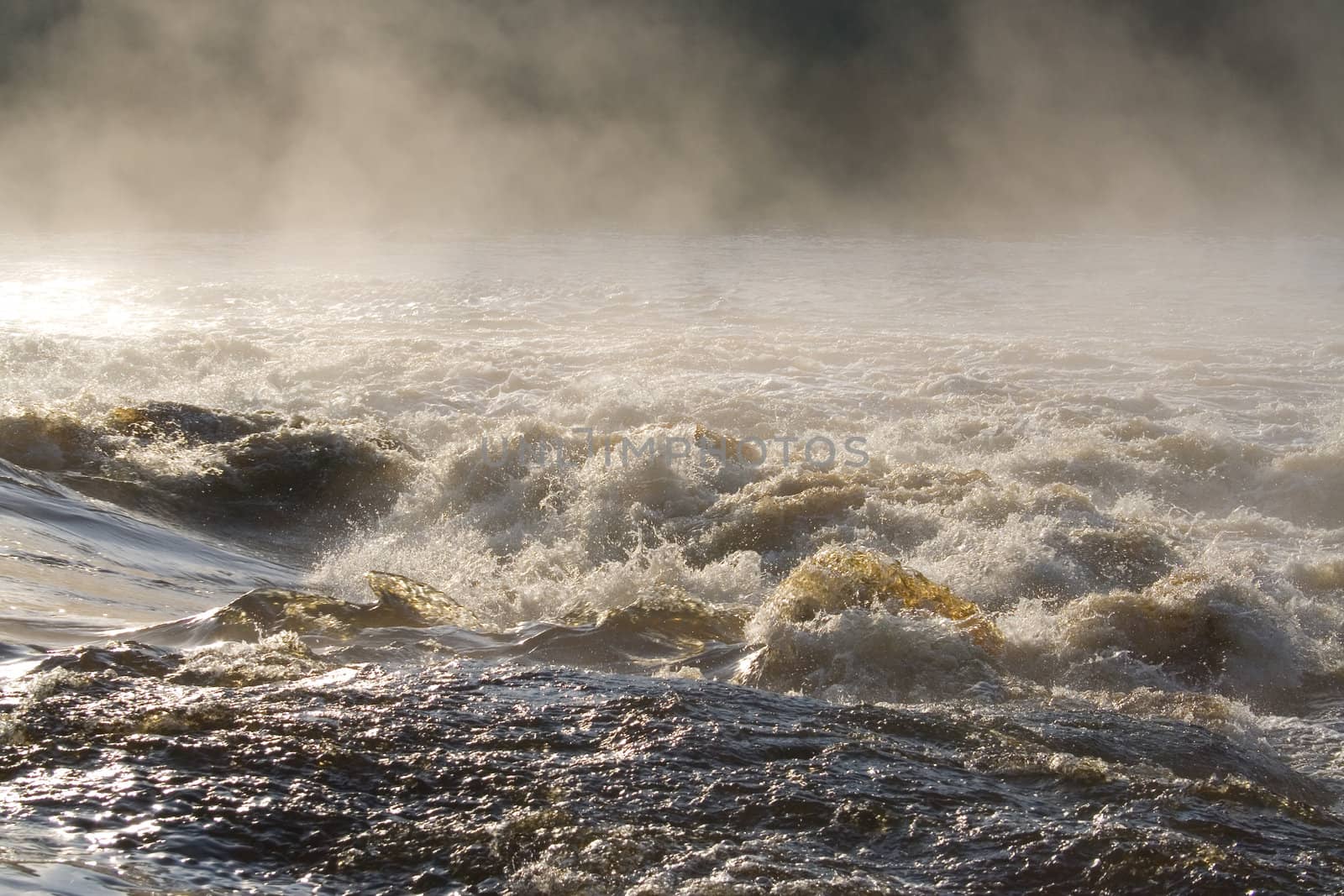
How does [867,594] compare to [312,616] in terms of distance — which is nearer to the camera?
[312,616]

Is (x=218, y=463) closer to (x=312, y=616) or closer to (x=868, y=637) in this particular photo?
(x=312, y=616)

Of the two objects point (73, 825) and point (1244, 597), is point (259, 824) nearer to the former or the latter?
point (73, 825)

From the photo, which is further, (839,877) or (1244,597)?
(1244,597)

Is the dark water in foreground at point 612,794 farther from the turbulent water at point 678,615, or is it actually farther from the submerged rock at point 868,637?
the submerged rock at point 868,637

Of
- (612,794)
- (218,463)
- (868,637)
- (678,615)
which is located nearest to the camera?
(612,794)

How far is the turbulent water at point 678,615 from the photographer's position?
7.06 feet

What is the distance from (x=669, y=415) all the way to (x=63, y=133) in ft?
118

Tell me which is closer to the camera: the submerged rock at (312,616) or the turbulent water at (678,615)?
the turbulent water at (678,615)

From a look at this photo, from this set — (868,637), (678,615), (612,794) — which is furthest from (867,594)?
(612,794)

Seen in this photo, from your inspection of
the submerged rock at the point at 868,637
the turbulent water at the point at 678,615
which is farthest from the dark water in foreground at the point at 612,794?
the submerged rock at the point at 868,637

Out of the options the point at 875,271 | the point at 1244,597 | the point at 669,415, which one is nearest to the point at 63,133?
the point at 875,271

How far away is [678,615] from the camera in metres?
3.91

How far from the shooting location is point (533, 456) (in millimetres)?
6883

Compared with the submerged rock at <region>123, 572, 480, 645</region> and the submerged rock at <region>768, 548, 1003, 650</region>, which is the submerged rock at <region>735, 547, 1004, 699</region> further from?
the submerged rock at <region>123, 572, 480, 645</region>
